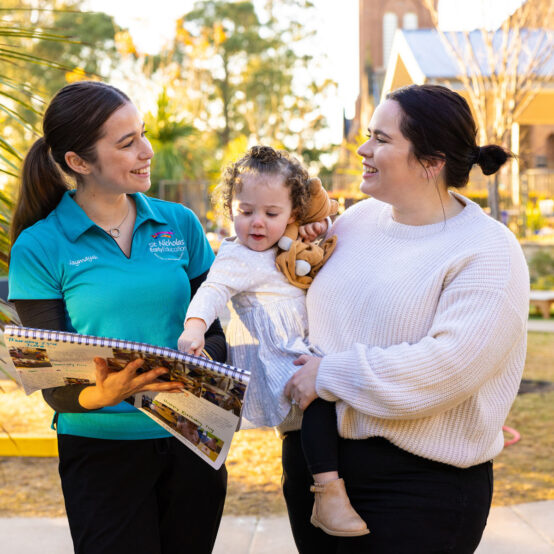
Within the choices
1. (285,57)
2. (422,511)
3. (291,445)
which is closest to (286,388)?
(291,445)

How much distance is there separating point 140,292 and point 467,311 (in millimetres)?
975

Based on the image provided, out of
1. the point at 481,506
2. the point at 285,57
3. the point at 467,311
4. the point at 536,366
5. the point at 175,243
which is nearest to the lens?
the point at 467,311

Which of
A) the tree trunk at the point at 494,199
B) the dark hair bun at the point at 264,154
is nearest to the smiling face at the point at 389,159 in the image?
the dark hair bun at the point at 264,154

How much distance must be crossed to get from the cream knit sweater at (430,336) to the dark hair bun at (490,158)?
0.47 feet

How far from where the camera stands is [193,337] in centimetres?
223

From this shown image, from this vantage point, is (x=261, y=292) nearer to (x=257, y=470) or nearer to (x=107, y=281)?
(x=107, y=281)

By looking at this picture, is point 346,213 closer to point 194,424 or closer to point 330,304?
point 330,304

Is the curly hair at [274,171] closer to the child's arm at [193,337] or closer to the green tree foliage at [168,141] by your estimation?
the child's arm at [193,337]

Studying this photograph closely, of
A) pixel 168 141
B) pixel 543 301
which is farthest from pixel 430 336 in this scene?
pixel 168 141

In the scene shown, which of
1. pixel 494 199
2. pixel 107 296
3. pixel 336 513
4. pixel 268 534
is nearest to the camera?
pixel 336 513

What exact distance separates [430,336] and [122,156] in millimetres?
1061

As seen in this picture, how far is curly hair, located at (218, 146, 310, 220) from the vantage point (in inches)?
98.5

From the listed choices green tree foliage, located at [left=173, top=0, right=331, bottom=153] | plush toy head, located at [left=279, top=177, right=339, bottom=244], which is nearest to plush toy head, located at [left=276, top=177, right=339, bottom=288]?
plush toy head, located at [left=279, top=177, right=339, bottom=244]

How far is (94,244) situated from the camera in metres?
2.36
